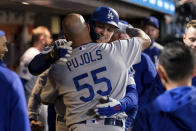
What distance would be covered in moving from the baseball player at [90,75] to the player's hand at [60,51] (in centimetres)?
10

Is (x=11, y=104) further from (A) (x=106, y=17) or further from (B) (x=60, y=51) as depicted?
(A) (x=106, y=17)

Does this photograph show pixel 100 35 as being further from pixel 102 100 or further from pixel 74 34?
pixel 102 100

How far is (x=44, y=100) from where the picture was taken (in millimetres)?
3037

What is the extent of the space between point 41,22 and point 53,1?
2.49 metres

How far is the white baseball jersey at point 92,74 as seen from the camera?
2.71 metres

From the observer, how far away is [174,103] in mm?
1746

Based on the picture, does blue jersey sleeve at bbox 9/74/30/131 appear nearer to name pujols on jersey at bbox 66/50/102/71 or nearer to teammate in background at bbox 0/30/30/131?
teammate in background at bbox 0/30/30/131

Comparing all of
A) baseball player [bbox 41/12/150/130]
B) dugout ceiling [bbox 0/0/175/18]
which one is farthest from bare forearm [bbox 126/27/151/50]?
dugout ceiling [bbox 0/0/175/18]

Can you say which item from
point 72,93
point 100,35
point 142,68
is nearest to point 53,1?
point 142,68

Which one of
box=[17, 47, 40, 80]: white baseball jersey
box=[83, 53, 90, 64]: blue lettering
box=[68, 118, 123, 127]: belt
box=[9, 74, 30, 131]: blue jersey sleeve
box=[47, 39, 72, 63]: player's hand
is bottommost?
box=[17, 47, 40, 80]: white baseball jersey

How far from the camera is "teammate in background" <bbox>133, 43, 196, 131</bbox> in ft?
5.74

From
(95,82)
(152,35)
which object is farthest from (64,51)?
(152,35)

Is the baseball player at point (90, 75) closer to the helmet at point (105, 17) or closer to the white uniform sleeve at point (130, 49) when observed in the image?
the white uniform sleeve at point (130, 49)

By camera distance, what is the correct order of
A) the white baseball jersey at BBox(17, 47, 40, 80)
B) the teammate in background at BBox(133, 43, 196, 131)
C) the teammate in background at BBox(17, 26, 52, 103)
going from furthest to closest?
the white baseball jersey at BBox(17, 47, 40, 80) → the teammate in background at BBox(17, 26, 52, 103) → the teammate in background at BBox(133, 43, 196, 131)
